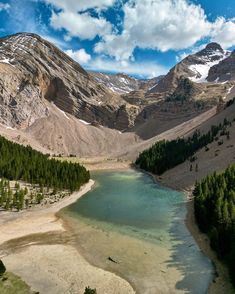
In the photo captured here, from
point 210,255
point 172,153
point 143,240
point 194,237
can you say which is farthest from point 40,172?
point 172,153

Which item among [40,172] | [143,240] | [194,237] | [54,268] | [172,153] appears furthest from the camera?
[172,153]

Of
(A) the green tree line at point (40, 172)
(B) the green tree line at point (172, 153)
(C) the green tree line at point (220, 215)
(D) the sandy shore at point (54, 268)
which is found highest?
(B) the green tree line at point (172, 153)

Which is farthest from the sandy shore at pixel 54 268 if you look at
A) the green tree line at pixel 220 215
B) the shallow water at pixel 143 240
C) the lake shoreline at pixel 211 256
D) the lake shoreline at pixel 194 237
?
the green tree line at pixel 220 215

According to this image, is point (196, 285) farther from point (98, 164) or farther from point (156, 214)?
point (98, 164)

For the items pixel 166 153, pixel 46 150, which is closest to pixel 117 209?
pixel 166 153

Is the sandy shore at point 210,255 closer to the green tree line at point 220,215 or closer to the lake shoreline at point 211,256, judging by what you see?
the lake shoreline at point 211,256

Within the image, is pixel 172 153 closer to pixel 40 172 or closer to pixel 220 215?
pixel 40 172
